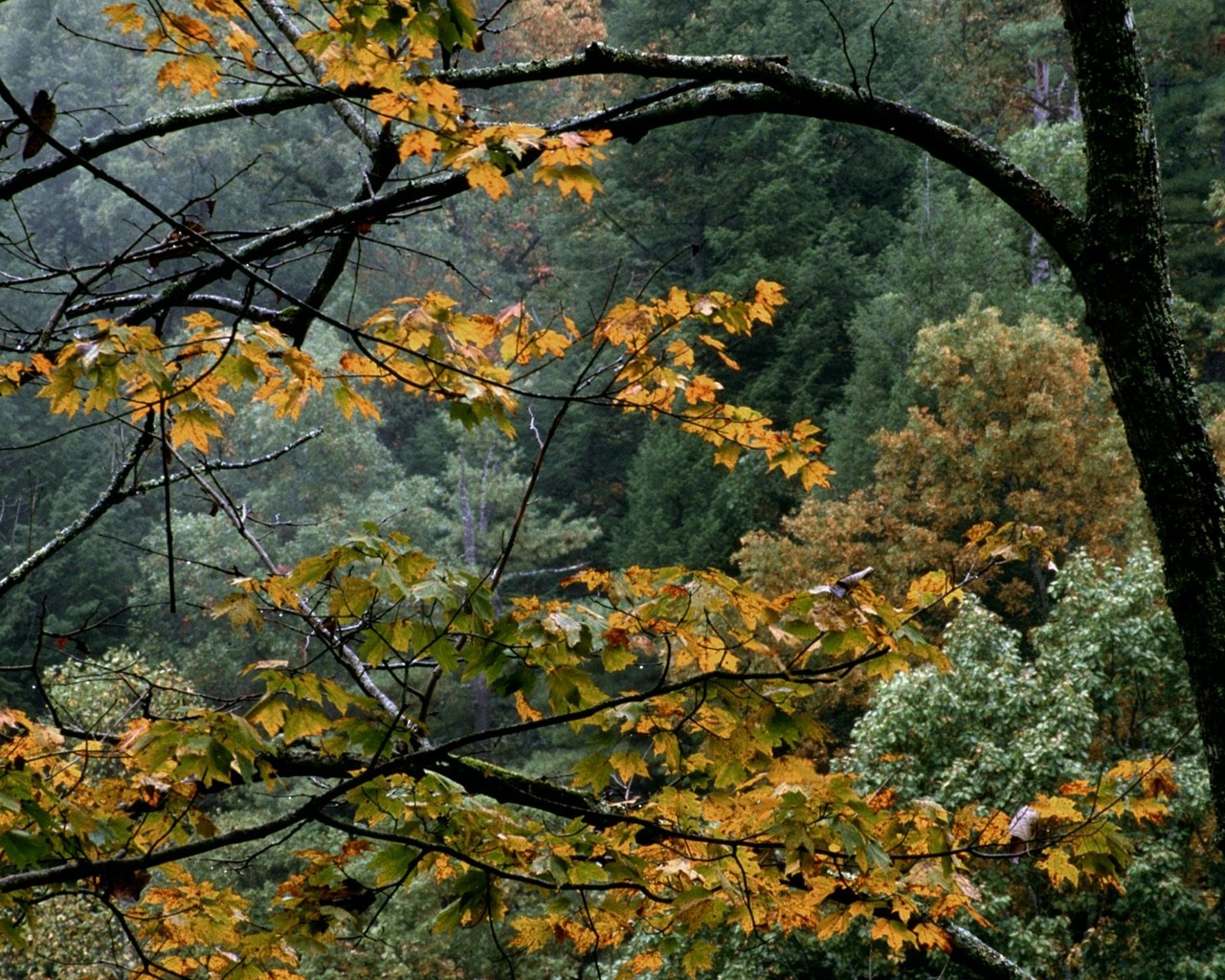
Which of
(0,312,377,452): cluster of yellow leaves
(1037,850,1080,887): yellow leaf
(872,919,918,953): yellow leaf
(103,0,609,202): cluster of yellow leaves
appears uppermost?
(103,0,609,202): cluster of yellow leaves

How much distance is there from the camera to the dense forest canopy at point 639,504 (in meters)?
2.16

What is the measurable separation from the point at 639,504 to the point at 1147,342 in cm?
1900

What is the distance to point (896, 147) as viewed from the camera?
22938 millimetres

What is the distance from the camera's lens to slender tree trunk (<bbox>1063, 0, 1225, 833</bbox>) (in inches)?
84.3

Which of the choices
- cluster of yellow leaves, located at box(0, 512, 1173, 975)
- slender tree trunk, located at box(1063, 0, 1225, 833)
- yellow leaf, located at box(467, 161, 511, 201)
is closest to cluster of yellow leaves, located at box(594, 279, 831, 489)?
cluster of yellow leaves, located at box(0, 512, 1173, 975)

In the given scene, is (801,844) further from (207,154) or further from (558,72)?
(207,154)

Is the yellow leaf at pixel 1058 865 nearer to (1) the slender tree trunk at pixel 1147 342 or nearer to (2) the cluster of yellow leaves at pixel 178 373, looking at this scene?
(1) the slender tree trunk at pixel 1147 342

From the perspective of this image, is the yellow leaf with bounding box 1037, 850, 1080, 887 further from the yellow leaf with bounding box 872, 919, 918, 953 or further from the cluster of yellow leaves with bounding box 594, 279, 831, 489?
the cluster of yellow leaves with bounding box 594, 279, 831, 489

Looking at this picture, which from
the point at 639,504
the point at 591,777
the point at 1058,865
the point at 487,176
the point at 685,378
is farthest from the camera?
the point at 639,504

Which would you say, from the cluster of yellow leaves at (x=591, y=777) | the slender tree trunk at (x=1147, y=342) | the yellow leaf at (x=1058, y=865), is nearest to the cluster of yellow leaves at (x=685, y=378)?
the cluster of yellow leaves at (x=591, y=777)

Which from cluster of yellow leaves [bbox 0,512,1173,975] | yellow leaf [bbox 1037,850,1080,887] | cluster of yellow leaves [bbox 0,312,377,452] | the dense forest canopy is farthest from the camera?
yellow leaf [bbox 1037,850,1080,887]

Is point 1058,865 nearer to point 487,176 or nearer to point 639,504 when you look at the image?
point 487,176

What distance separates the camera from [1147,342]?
2180 mm

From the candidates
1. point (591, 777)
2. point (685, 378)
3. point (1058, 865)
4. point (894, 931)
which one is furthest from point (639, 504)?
point (591, 777)
